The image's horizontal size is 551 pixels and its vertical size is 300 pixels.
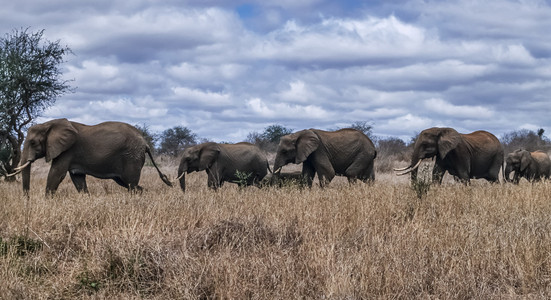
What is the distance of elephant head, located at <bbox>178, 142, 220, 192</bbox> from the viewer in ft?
60.3

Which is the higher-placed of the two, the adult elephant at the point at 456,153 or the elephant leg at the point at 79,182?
the adult elephant at the point at 456,153

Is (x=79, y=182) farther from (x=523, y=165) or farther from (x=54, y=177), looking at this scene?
(x=523, y=165)

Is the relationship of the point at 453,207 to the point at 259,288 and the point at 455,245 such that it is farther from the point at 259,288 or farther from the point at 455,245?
the point at 259,288

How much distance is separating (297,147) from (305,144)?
1.06ft

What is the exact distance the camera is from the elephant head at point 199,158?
18375mm

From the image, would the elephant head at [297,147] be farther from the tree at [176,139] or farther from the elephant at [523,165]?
the tree at [176,139]

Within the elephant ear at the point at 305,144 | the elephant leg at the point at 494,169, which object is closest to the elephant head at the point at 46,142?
the elephant ear at the point at 305,144

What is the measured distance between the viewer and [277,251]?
6844mm

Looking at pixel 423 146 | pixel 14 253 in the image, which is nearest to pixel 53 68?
pixel 423 146

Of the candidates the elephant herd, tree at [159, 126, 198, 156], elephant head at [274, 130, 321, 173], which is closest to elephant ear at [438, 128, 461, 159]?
the elephant herd

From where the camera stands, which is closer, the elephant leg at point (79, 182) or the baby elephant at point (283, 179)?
the elephant leg at point (79, 182)

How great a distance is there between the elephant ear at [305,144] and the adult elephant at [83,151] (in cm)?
414

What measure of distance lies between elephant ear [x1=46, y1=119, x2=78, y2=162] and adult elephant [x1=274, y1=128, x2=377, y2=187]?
5.51 m

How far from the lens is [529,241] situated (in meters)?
6.69
